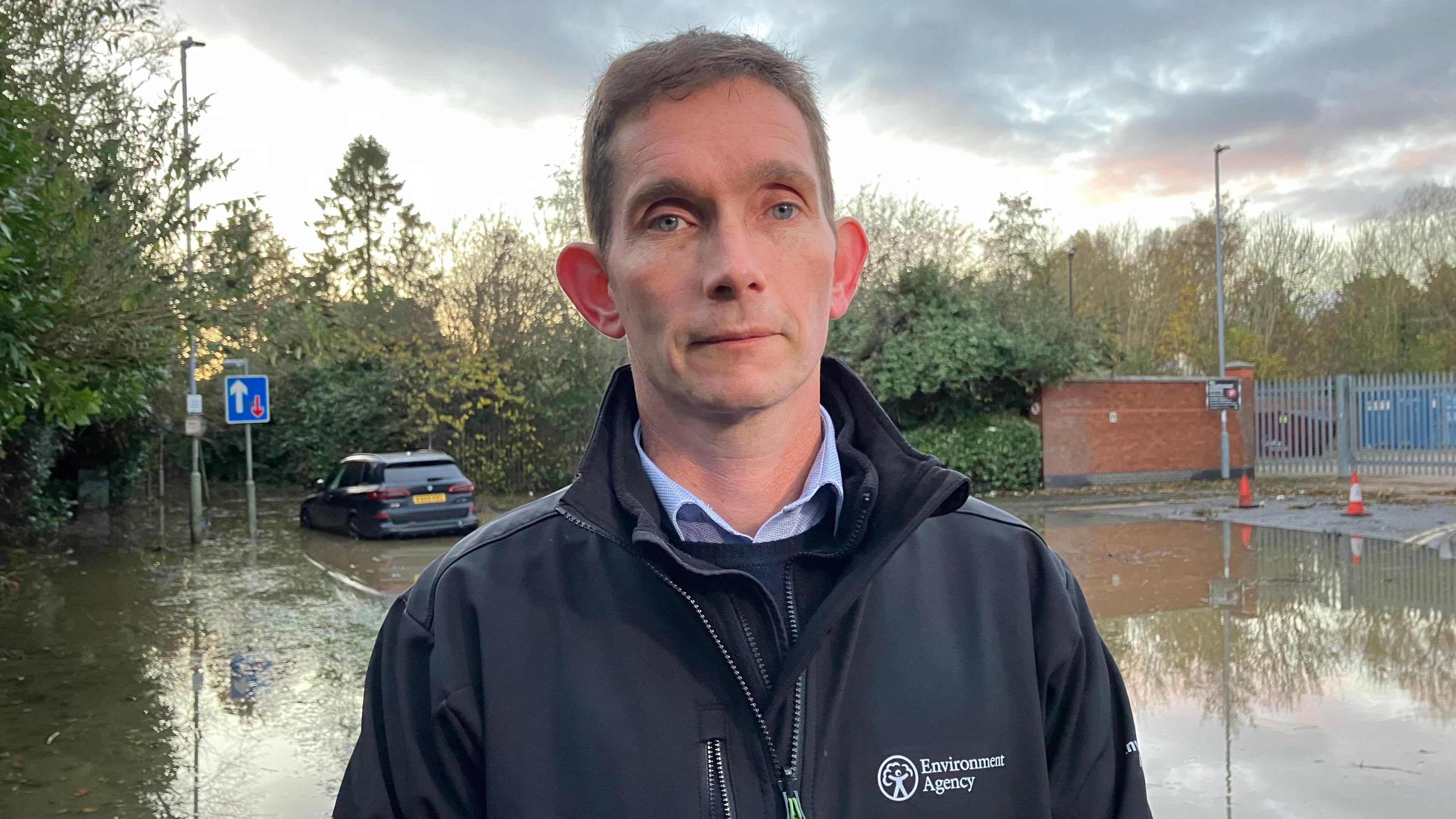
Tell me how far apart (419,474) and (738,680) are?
16.3 m

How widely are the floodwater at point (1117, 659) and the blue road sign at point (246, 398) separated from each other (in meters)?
2.73

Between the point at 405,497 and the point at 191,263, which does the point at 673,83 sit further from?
the point at 405,497

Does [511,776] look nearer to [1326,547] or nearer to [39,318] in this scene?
[39,318]

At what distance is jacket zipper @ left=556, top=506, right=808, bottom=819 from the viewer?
157cm

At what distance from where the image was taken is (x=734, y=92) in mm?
1780

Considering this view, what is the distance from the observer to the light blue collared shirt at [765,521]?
181 centimetres

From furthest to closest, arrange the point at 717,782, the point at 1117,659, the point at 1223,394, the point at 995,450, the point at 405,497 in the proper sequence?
the point at 1223,394
the point at 995,450
the point at 405,497
the point at 1117,659
the point at 717,782

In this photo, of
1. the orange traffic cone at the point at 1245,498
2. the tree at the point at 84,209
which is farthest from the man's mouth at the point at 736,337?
the orange traffic cone at the point at 1245,498

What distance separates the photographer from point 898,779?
63.5 inches

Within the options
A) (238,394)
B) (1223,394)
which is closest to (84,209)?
(238,394)

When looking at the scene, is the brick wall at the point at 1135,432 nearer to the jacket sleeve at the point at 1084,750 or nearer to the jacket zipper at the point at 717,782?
the jacket sleeve at the point at 1084,750

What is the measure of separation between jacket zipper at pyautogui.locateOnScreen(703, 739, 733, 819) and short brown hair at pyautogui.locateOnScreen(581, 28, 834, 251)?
87cm

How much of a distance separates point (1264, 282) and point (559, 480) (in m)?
30.6

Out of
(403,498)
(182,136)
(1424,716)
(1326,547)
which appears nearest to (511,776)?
(1424,716)
